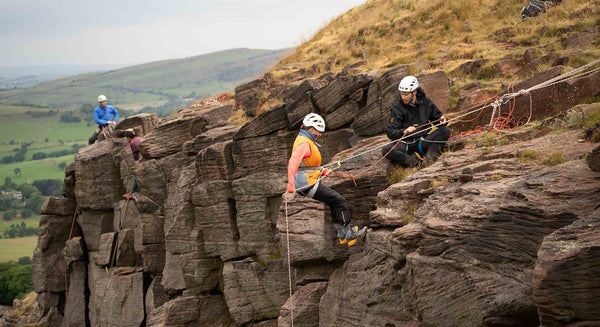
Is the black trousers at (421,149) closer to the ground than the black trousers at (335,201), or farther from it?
farther from it

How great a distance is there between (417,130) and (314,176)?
3.59 meters

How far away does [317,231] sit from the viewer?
16.7m

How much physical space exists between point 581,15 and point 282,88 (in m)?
15.2

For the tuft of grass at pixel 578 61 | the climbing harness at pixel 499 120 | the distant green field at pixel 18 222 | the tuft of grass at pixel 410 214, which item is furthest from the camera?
the distant green field at pixel 18 222

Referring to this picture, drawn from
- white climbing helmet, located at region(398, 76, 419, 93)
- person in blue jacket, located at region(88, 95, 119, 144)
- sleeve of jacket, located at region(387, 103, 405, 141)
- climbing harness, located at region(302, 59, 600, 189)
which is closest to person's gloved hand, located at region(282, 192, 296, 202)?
climbing harness, located at region(302, 59, 600, 189)

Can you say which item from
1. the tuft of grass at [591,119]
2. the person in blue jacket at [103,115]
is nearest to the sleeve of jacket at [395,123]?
the tuft of grass at [591,119]

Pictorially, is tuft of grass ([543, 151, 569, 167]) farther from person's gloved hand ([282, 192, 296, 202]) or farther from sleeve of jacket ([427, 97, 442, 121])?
person's gloved hand ([282, 192, 296, 202])

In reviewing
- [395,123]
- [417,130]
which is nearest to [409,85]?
[395,123]

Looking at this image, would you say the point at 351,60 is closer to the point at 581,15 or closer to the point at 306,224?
the point at 581,15

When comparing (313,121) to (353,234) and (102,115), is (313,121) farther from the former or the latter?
(102,115)

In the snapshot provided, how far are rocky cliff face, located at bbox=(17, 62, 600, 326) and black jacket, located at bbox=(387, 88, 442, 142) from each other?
1272 millimetres

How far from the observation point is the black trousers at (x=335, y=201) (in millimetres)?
14898

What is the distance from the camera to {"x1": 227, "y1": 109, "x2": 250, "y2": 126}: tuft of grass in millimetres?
28391

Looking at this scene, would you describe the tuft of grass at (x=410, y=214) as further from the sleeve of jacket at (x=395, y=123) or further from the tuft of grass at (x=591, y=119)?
the tuft of grass at (x=591, y=119)
